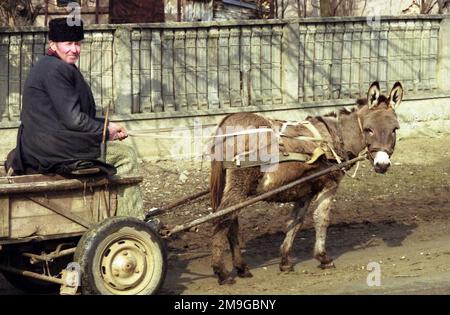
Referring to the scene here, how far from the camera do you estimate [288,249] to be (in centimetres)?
1027

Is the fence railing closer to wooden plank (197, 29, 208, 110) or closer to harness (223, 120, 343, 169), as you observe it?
wooden plank (197, 29, 208, 110)

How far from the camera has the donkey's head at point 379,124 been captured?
10.1m

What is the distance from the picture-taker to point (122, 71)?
14711 millimetres

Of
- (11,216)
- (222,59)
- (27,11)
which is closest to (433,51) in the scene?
(222,59)

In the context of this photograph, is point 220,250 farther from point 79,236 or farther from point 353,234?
point 353,234

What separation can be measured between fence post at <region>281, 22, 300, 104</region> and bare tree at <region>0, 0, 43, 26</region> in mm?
4220

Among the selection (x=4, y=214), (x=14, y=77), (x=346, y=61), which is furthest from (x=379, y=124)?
(x=346, y=61)

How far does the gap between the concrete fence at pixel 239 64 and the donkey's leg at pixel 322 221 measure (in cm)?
486

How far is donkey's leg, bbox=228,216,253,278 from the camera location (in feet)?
32.4

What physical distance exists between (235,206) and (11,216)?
2.12 meters

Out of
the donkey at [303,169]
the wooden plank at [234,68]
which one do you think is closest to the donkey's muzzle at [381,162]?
the donkey at [303,169]

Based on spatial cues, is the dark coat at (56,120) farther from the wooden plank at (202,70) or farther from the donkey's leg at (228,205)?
the wooden plank at (202,70)
